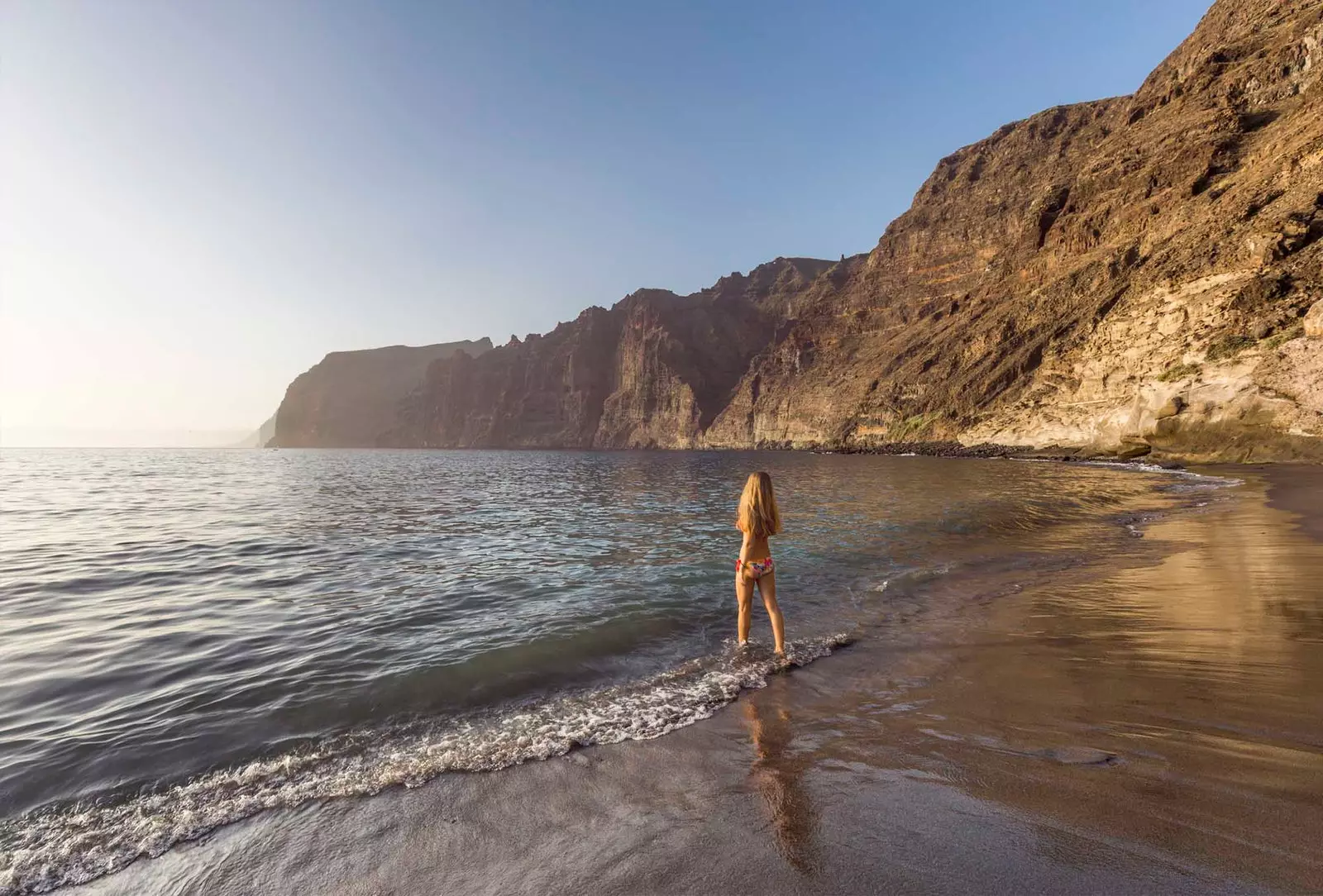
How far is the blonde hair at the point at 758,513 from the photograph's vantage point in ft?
23.3

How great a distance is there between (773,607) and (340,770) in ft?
15.0

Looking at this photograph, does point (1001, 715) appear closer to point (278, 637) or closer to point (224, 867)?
point (224, 867)

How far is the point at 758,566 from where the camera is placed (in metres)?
7.18

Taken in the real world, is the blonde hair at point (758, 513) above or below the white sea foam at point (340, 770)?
above

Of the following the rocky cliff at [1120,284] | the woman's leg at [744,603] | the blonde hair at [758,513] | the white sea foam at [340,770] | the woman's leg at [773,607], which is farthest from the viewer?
the rocky cliff at [1120,284]

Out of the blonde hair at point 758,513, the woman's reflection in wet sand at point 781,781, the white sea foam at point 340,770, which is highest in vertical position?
the blonde hair at point 758,513

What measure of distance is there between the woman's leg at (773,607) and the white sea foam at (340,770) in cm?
61

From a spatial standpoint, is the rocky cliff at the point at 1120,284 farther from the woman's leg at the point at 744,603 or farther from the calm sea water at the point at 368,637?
the woman's leg at the point at 744,603

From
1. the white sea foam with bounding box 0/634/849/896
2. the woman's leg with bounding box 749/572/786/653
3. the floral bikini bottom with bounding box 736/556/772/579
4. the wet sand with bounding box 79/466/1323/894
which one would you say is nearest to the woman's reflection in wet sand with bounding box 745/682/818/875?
the wet sand with bounding box 79/466/1323/894

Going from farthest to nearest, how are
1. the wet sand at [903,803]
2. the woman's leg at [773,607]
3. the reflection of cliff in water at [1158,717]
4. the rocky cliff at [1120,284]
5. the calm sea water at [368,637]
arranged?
the rocky cliff at [1120,284] → the woman's leg at [773,607] → the calm sea water at [368,637] → the reflection of cliff in water at [1158,717] → the wet sand at [903,803]

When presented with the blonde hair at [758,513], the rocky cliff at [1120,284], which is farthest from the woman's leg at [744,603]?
the rocky cliff at [1120,284]

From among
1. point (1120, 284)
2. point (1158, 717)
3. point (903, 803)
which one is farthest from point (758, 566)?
point (1120, 284)

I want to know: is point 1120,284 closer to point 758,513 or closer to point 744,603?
point 758,513

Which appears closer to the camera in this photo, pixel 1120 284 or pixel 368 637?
pixel 368 637
